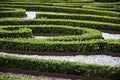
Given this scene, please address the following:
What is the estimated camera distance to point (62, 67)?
11.2m

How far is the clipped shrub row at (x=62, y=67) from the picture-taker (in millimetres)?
10828

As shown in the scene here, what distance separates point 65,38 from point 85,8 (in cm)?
1277

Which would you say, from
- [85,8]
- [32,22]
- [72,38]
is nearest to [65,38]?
[72,38]

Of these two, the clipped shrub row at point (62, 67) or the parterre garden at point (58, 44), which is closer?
the clipped shrub row at point (62, 67)

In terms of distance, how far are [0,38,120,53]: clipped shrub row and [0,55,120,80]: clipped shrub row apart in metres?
2.47

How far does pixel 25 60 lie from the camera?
11.6 m

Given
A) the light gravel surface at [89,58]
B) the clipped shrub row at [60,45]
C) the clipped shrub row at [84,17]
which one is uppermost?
the clipped shrub row at [60,45]

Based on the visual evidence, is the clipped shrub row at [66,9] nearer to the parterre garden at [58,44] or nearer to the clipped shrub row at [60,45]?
the parterre garden at [58,44]

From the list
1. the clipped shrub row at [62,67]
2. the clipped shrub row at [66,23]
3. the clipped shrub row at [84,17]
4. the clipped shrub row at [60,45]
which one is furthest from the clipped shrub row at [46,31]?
the clipped shrub row at [84,17]

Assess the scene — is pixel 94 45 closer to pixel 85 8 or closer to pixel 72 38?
pixel 72 38

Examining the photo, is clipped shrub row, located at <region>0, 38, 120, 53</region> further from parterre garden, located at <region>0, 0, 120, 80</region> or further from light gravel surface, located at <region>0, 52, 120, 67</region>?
light gravel surface, located at <region>0, 52, 120, 67</region>

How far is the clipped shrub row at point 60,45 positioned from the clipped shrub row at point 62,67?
247 cm

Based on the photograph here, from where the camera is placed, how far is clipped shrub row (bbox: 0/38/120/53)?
14.0 m

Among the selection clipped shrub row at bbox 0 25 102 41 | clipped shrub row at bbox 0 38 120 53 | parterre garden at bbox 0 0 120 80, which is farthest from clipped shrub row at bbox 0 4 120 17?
clipped shrub row at bbox 0 38 120 53
